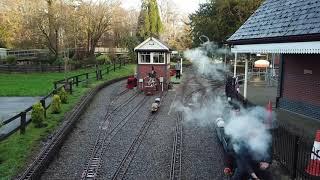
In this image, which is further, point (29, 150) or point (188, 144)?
point (188, 144)

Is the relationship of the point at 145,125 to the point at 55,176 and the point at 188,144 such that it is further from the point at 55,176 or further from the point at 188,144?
the point at 55,176

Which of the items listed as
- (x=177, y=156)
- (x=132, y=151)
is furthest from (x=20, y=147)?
(x=177, y=156)

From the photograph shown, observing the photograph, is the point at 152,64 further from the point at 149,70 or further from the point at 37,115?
the point at 37,115

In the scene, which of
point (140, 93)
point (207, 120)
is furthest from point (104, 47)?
point (207, 120)

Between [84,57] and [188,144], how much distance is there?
3680 cm

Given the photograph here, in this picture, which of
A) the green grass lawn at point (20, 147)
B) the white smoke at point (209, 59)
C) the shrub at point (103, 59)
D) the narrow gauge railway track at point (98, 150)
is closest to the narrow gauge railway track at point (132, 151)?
the narrow gauge railway track at point (98, 150)

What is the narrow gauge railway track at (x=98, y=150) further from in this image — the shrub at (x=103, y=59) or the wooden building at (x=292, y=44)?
the shrub at (x=103, y=59)

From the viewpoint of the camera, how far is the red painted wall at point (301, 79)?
14383 mm

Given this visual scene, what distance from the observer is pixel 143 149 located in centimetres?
1262

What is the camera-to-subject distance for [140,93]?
2584 centimetres

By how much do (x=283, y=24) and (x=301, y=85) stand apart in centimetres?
348

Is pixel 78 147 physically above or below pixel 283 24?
below

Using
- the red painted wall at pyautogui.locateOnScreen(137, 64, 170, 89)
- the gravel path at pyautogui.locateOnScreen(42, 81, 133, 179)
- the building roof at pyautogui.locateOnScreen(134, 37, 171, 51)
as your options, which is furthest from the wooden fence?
the building roof at pyautogui.locateOnScreen(134, 37, 171, 51)

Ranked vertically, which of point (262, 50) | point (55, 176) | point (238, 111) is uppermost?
point (262, 50)
